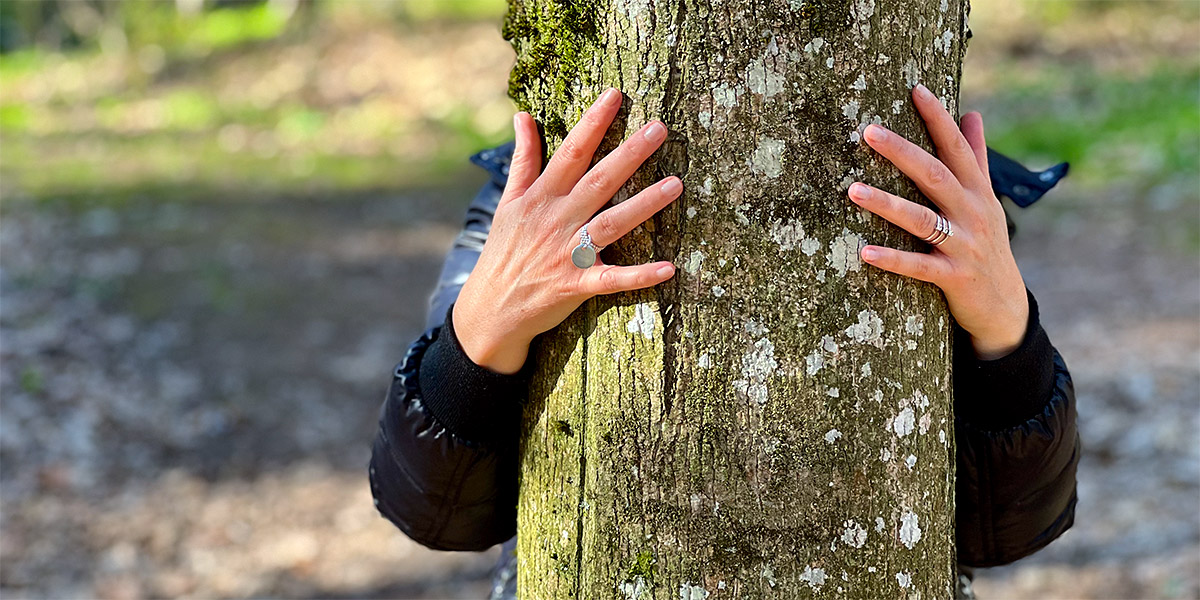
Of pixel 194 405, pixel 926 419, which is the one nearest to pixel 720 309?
pixel 926 419

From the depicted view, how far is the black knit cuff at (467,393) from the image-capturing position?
5.31 ft

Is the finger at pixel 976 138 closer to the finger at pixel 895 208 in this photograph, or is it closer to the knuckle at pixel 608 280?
the finger at pixel 895 208

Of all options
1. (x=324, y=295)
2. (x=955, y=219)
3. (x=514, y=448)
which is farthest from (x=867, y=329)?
(x=324, y=295)

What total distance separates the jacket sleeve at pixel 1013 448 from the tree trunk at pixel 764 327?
16cm

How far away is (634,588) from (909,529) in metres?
0.40

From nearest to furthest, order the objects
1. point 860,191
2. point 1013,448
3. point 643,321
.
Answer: point 860,191
point 643,321
point 1013,448

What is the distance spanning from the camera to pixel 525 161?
1.53 m

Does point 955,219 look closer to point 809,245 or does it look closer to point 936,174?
point 936,174

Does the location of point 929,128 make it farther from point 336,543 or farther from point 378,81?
point 378,81

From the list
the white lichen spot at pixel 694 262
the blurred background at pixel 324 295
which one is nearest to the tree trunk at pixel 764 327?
the white lichen spot at pixel 694 262

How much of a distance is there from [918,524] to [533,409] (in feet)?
1.97

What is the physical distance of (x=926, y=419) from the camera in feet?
4.80

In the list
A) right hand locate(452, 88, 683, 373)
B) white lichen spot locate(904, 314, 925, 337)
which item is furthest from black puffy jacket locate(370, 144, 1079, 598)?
white lichen spot locate(904, 314, 925, 337)

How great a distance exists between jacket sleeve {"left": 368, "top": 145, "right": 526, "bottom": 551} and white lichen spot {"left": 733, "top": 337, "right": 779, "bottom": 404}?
0.40 metres
